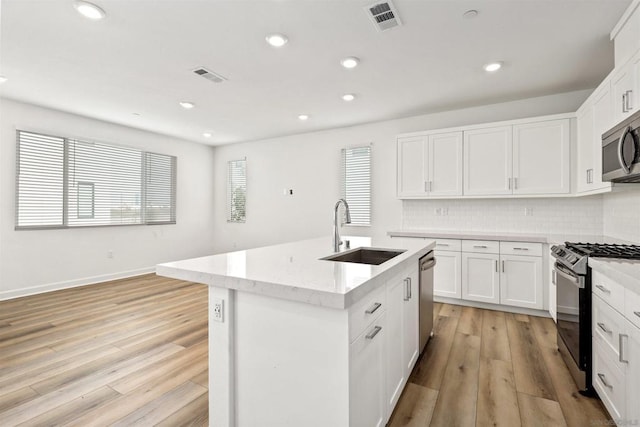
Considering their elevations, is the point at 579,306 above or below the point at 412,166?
below

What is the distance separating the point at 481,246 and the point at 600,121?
168cm

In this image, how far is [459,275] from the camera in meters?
3.86

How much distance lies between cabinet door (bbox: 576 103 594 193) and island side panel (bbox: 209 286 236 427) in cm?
355

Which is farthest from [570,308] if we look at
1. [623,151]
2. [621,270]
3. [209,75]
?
[209,75]

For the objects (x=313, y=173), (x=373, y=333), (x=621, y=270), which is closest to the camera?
(x=373, y=333)

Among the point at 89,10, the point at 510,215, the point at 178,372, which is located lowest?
the point at 178,372

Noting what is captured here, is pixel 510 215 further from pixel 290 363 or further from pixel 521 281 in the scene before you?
pixel 290 363

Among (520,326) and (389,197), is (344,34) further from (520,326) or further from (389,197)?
(520,326)

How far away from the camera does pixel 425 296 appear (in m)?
2.50

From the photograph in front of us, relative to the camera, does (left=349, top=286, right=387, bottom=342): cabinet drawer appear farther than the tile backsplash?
No

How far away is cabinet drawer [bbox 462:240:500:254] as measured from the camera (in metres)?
3.67

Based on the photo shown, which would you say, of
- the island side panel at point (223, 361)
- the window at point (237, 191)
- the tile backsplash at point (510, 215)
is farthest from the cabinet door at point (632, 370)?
the window at point (237, 191)

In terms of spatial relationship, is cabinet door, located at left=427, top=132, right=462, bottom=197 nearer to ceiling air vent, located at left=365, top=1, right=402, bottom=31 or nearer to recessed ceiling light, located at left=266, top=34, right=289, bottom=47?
ceiling air vent, located at left=365, top=1, right=402, bottom=31

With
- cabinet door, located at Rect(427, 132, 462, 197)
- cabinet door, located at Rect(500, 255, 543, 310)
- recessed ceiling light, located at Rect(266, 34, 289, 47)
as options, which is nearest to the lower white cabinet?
cabinet door, located at Rect(500, 255, 543, 310)
